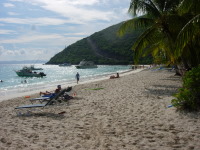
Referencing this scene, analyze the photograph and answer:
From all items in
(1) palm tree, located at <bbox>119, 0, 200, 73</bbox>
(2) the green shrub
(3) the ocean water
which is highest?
(1) palm tree, located at <bbox>119, 0, 200, 73</bbox>

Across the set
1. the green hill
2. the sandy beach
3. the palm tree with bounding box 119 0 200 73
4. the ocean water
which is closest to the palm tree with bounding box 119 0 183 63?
the palm tree with bounding box 119 0 200 73

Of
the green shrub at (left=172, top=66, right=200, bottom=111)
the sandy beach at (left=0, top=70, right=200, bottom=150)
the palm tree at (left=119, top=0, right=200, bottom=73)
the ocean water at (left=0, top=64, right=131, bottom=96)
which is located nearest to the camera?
the sandy beach at (left=0, top=70, right=200, bottom=150)

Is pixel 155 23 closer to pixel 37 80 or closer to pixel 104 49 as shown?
pixel 37 80

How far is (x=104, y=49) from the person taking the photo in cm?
11569

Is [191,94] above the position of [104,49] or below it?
below

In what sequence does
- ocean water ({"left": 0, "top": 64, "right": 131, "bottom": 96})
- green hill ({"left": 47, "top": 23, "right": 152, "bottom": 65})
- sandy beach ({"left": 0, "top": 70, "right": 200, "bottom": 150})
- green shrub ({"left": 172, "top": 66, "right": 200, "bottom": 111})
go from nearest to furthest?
1. sandy beach ({"left": 0, "top": 70, "right": 200, "bottom": 150})
2. green shrub ({"left": 172, "top": 66, "right": 200, "bottom": 111})
3. ocean water ({"left": 0, "top": 64, "right": 131, "bottom": 96})
4. green hill ({"left": 47, "top": 23, "right": 152, "bottom": 65})

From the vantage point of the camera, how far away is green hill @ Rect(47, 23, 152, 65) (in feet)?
344

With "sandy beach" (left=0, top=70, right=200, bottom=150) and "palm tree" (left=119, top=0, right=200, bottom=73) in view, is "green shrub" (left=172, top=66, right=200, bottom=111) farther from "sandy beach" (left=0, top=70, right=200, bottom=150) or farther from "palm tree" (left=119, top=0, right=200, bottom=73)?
"palm tree" (left=119, top=0, right=200, bottom=73)

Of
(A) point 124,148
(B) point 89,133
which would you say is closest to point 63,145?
(B) point 89,133

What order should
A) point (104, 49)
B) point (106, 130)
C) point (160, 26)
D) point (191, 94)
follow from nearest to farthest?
point (106, 130) → point (191, 94) → point (160, 26) → point (104, 49)

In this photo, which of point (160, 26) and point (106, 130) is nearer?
point (106, 130)

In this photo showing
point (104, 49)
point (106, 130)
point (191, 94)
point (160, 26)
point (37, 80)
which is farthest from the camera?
point (104, 49)

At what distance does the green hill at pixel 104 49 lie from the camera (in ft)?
344

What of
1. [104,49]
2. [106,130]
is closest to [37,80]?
[106,130]
